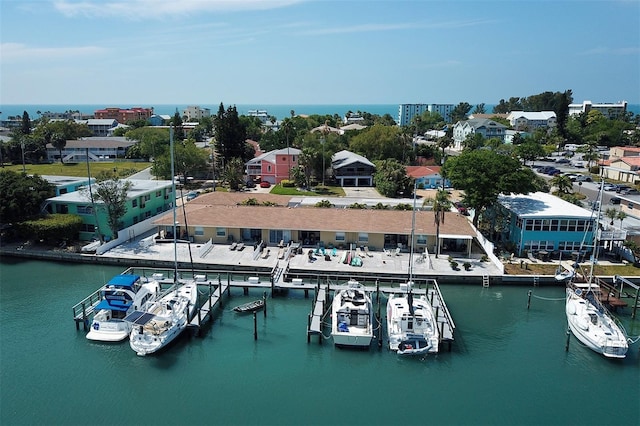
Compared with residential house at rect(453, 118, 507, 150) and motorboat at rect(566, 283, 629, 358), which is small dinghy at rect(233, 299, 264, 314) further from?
residential house at rect(453, 118, 507, 150)

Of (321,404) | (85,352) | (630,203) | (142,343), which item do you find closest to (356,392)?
(321,404)

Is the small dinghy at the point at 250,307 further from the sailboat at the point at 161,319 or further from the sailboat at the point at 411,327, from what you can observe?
the sailboat at the point at 411,327

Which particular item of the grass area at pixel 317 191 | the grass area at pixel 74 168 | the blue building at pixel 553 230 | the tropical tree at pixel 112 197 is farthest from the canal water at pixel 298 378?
the grass area at pixel 74 168

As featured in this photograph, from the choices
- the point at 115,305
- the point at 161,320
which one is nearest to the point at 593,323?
the point at 161,320

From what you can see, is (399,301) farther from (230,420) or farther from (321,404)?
(230,420)

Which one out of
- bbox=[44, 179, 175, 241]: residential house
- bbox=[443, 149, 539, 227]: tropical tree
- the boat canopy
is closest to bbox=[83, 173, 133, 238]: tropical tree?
bbox=[44, 179, 175, 241]: residential house

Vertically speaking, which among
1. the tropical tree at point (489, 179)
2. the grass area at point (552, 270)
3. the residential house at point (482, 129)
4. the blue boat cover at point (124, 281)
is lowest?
the grass area at point (552, 270)
